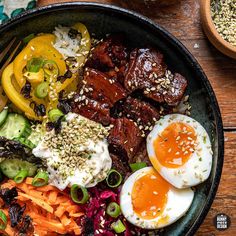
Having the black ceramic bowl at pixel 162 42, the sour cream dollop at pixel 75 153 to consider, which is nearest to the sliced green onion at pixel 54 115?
the sour cream dollop at pixel 75 153

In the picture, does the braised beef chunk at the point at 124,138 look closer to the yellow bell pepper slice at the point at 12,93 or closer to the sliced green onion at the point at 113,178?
the sliced green onion at the point at 113,178

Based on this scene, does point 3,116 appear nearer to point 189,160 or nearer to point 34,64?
point 34,64

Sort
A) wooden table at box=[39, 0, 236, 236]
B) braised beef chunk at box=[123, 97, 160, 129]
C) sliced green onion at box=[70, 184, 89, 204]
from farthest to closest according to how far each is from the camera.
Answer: wooden table at box=[39, 0, 236, 236] → braised beef chunk at box=[123, 97, 160, 129] → sliced green onion at box=[70, 184, 89, 204]

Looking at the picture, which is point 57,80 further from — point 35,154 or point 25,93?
point 35,154

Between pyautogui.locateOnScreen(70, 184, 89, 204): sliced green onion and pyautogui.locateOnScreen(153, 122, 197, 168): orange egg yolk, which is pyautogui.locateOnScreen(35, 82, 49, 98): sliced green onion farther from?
pyautogui.locateOnScreen(153, 122, 197, 168): orange egg yolk

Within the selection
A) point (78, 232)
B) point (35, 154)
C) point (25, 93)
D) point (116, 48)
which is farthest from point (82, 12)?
point (78, 232)

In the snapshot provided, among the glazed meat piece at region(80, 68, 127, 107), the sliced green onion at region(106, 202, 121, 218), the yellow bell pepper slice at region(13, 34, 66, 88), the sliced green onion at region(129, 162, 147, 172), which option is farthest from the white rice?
the sliced green onion at region(106, 202, 121, 218)

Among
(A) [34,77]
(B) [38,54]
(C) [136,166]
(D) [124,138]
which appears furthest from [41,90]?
(C) [136,166]
